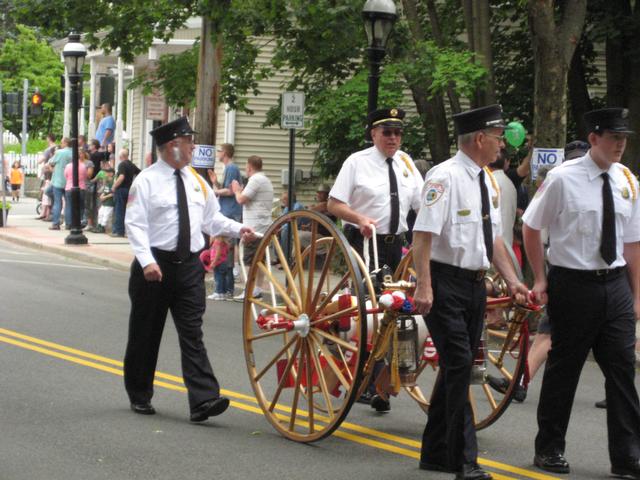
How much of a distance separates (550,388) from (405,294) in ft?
3.24

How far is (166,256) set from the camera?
8750mm

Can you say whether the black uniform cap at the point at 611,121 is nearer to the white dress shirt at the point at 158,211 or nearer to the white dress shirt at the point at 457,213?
the white dress shirt at the point at 457,213

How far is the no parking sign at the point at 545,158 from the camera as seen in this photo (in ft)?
46.0

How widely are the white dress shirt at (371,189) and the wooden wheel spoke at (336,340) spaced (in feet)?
4.18

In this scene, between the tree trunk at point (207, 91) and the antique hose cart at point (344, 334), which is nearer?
→ the antique hose cart at point (344, 334)

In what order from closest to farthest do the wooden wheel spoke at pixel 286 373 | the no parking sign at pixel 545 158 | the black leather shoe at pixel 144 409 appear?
the wooden wheel spoke at pixel 286 373
the black leather shoe at pixel 144 409
the no parking sign at pixel 545 158

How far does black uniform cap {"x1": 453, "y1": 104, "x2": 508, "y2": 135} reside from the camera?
6973 millimetres

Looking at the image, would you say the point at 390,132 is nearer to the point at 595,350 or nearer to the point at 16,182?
the point at 595,350

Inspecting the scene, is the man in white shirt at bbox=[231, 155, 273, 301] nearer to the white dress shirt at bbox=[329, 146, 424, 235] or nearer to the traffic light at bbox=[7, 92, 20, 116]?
the white dress shirt at bbox=[329, 146, 424, 235]

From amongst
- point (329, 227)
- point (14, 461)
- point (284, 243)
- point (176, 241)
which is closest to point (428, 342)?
point (329, 227)

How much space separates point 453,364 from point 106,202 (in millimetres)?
21270

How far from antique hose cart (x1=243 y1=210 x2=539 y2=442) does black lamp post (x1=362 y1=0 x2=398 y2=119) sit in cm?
689

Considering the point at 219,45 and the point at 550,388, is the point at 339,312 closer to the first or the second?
the point at 550,388

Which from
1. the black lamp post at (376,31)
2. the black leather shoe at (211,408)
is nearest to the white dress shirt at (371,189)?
the black leather shoe at (211,408)
